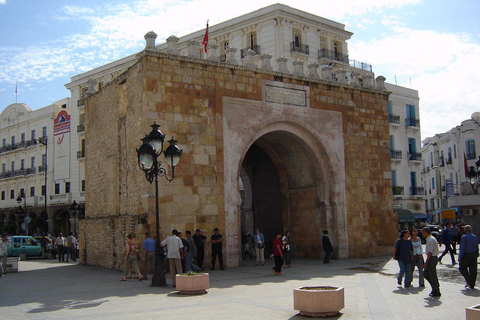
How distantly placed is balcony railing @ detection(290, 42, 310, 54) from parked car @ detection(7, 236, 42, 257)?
59.5 ft

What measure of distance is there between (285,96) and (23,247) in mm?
15544

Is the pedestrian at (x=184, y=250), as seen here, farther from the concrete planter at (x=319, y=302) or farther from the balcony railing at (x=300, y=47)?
the balcony railing at (x=300, y=47)

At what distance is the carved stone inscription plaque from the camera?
16.8 meters

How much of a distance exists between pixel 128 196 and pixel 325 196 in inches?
268

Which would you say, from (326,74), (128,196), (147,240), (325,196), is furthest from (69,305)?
(326,74)

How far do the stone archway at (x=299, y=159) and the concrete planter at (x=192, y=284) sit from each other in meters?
5.29

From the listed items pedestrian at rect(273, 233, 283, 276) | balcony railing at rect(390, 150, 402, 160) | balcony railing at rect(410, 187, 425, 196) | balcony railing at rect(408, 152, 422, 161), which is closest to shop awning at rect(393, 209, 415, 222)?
balcony railing at rect(410, 187, 425, 196)

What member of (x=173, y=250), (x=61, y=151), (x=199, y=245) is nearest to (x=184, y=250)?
(x=173, y=250)

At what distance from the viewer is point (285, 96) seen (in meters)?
17.2

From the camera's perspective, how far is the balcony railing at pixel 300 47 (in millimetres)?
31156

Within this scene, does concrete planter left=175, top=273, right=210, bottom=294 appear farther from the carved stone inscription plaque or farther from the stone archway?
the carved stone inscription plaque

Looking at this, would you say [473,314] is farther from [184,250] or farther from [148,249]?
[148,249]

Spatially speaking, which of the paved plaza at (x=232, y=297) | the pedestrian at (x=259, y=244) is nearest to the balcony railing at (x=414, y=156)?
the paved plaza at (x=232, y=297)

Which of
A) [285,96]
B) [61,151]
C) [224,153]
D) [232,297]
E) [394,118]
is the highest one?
[394,118]
